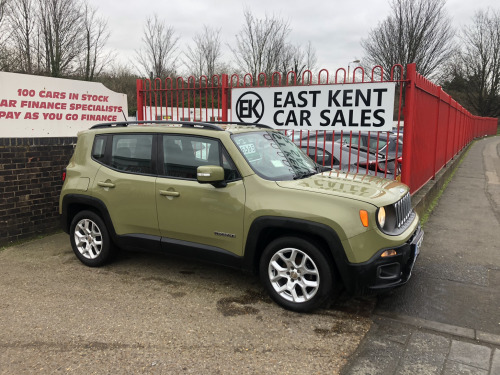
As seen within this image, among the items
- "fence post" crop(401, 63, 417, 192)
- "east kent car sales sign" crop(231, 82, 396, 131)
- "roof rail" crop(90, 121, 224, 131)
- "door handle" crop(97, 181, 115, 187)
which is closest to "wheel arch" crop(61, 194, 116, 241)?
"door handle" crop(97, 181, 115, 187)

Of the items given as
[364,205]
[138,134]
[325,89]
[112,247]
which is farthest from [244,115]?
[364,205]

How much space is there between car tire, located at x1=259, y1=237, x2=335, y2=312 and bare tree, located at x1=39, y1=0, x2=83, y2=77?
68.8 feet

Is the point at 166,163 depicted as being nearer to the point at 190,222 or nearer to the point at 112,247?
the point at 190,222

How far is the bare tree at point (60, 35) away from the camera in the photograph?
21.5 meters

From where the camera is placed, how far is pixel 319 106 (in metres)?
6.85

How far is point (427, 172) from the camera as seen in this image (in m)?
8.80

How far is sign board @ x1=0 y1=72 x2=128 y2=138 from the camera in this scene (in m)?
6.21

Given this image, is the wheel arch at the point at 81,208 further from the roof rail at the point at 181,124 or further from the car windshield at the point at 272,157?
the car windshield at the point at 272,157

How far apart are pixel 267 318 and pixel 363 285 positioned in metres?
0.89

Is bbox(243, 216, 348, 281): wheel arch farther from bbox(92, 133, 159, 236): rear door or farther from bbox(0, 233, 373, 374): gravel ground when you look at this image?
bbox(92, 133, 159, 236): rear door

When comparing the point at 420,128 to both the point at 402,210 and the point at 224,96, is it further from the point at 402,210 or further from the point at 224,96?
the point at 402,210

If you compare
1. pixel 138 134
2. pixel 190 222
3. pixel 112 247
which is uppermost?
pixel 138 134

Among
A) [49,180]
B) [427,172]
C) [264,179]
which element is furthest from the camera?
[427,172]

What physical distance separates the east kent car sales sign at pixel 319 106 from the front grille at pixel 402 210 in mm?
2303
